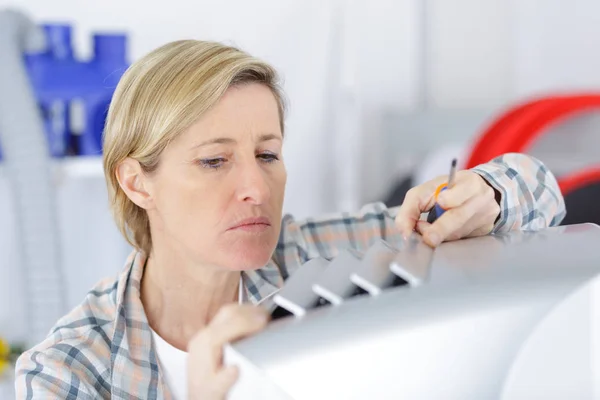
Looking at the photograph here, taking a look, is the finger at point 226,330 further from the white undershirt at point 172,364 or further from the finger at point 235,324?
the white undershirt at point 172,364

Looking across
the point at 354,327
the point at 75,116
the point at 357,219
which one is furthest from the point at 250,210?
the point at 75,116

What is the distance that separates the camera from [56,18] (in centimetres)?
248

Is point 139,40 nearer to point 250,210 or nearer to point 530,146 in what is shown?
point 530,146

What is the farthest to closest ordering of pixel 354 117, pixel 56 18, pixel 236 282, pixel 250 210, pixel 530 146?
pixel 354 117, pixel 56 18, pixel 530 146, pixel 236 282, pixel 250 210

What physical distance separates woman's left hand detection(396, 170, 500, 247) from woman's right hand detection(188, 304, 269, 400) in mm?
322

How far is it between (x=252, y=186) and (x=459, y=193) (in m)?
0.27

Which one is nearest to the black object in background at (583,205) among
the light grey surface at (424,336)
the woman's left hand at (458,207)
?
the woman's left hand at (458,207)

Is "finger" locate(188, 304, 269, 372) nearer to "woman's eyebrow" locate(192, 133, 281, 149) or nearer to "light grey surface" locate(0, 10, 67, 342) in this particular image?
"woman's eyebrow" locate(192, 133, 281, 149)

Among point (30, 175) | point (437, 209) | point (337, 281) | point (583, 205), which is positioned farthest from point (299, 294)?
point (30, 175)

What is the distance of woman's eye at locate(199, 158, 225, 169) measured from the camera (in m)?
1.09

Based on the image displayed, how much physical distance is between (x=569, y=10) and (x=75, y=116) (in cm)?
165

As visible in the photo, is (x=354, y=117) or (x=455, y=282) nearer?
(x=455, y=282)

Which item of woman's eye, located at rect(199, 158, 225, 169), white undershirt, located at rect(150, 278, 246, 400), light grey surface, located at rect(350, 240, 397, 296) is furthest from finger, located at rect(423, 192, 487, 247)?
white undershirt, located at rect(150, 278, 246, 400)

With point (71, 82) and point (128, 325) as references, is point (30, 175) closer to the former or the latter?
point (71, 82)
